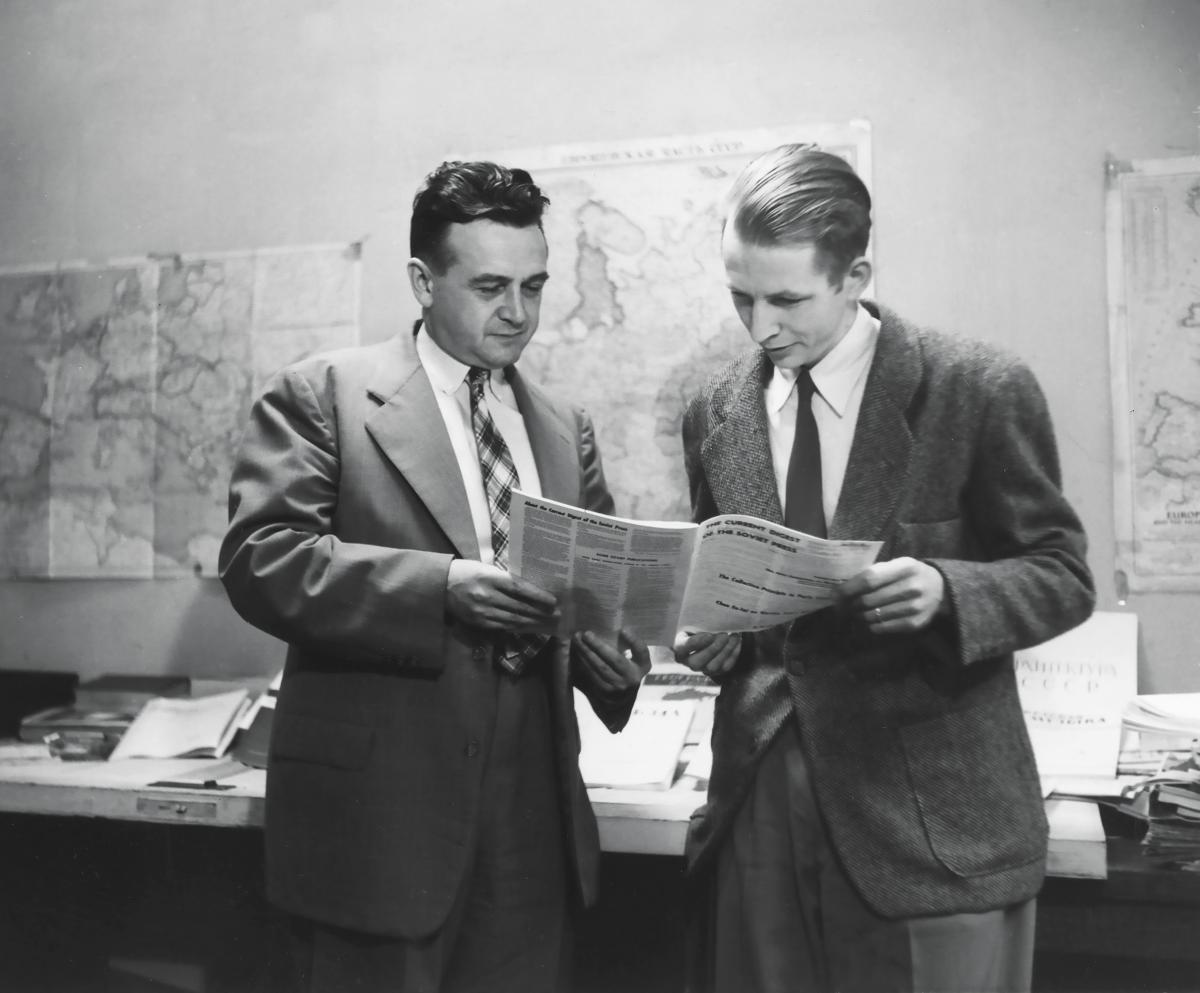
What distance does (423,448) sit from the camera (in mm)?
1632

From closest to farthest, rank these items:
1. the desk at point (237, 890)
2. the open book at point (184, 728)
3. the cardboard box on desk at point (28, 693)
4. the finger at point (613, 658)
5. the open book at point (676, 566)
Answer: the open book at point (676, 566)
the finger at point (613, 658)
the desk at point (237, 890)
the open book at point (184, 728)
the cardboard box on desk at point (28, 693)

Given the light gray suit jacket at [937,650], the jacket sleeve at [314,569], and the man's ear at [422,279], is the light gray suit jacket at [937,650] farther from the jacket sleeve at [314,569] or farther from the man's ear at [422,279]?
the man's ear at [422,279]

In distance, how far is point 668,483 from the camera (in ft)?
8.11

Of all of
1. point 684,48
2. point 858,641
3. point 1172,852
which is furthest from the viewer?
point 684,48

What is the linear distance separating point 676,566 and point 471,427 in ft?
1.66

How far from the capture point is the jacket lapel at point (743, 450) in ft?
4.89

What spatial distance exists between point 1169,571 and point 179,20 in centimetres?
263

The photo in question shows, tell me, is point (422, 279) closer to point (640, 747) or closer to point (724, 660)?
point (724, 660)

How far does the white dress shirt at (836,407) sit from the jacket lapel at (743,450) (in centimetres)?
2

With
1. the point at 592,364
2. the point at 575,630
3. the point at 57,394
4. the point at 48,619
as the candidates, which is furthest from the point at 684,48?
the point at 48,619

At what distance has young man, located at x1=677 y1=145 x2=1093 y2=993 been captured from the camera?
53.6 inches

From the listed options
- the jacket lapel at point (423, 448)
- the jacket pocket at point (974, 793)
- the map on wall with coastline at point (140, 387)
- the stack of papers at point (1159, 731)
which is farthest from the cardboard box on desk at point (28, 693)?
the stack of papers at point (1159, 731)

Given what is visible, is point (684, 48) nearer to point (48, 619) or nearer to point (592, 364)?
point (592, 364)

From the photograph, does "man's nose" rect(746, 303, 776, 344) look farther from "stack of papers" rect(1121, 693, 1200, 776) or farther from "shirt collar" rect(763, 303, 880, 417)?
"stack of papers" rect(1121, 693, 1200, 776)
